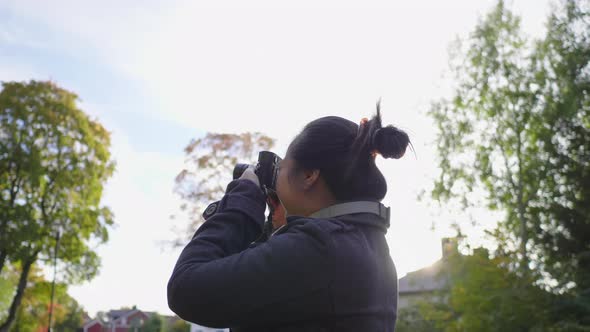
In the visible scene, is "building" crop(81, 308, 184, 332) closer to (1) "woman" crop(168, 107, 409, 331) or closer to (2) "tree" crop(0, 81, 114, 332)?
(2) "tree" crop(0, 81, 114, 332)

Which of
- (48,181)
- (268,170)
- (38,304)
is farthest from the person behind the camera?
(38,304)

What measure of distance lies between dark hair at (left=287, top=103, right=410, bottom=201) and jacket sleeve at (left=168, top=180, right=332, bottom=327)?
215 mm

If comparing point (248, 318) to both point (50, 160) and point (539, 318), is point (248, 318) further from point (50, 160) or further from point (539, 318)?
point (50, 160)

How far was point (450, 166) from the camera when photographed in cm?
2564

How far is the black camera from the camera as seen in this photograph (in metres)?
1.73

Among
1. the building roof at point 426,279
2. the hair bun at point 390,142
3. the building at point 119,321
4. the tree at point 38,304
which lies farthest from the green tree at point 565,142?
the building at point 119,321

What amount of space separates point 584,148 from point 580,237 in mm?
3533

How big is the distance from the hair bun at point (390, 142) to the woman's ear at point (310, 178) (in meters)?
0.17

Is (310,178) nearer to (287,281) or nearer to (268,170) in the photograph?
(268,170)

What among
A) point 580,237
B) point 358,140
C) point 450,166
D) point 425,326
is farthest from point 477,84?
point 358,140

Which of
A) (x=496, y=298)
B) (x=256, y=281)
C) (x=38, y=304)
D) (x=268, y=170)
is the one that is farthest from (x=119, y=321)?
(x=256, y=281)

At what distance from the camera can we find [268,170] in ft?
5.76

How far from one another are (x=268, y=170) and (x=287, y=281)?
437mm

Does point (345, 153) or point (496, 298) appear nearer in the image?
point (345, 153)
